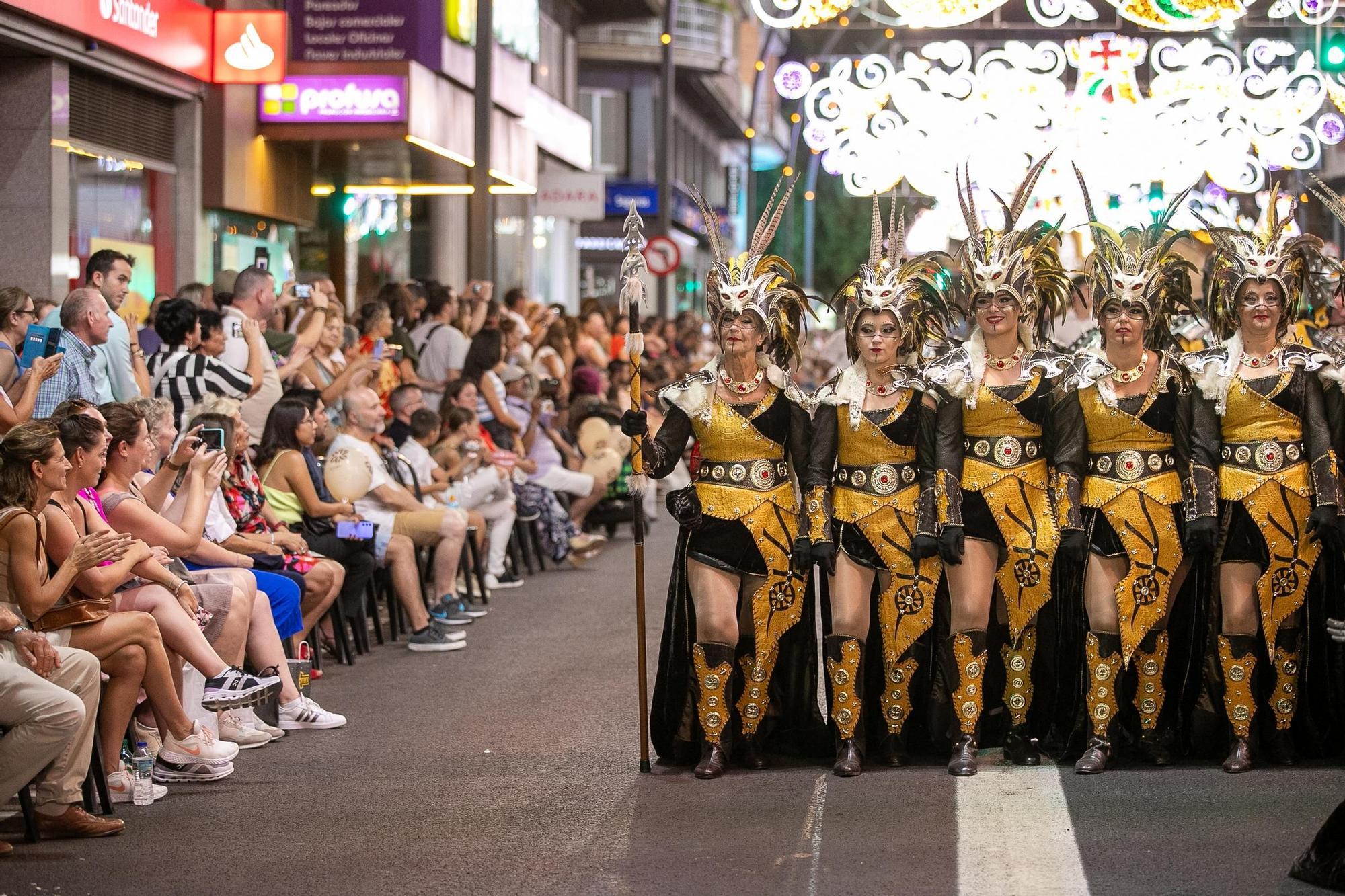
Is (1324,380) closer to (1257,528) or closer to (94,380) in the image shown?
(1257,528)

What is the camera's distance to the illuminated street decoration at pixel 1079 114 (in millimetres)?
15836

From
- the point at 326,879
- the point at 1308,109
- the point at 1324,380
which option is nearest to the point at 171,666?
the point at 326,879

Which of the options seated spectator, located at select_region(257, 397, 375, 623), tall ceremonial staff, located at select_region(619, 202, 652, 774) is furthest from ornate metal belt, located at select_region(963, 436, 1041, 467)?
seated spectator, located at select_region(257, 397, 375, 623)

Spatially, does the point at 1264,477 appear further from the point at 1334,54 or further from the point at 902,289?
the point at 1334,54

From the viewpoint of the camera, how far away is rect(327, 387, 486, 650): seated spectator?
37.8 feet

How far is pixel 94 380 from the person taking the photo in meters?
9.72

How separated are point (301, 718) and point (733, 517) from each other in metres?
2.59

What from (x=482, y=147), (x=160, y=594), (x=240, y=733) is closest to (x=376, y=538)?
(x=240, y=733)

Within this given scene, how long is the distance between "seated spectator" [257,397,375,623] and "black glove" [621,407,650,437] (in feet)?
10.6

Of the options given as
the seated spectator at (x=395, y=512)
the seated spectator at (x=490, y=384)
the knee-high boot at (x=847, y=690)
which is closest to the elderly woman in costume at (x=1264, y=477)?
the knee-high boot at (x=847, y=690)

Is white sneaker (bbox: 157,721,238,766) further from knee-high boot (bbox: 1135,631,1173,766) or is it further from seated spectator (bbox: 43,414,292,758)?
knee-high boot (bbox: 1135,631,1173,766)

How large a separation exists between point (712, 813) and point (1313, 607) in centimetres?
274

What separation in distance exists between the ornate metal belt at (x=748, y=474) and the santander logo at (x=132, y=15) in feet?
27.7

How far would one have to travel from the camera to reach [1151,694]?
788 centimetres
